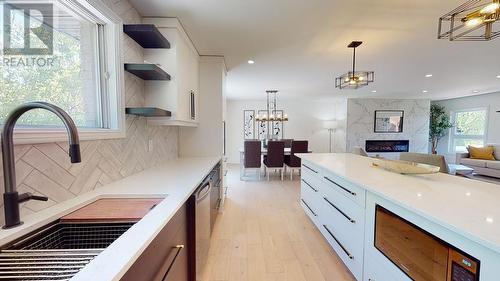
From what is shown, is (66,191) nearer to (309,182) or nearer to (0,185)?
(0,185)

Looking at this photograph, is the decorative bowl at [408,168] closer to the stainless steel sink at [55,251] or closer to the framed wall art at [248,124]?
the stainless steel sink at [55,251]

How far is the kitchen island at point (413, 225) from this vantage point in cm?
91

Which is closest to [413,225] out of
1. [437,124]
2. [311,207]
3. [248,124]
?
[311,207]

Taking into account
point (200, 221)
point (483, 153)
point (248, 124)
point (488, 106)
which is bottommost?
point (200, 221)

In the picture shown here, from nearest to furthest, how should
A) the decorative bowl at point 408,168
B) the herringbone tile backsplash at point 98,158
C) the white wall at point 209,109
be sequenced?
the herringbone tile backsplash at point 98,158 < the decorative bowl at point 408,168 < the white wall at point 209,109

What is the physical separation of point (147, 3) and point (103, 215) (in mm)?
1855

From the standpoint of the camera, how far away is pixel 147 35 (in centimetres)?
194

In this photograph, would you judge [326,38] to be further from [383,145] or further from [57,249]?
[383,145]

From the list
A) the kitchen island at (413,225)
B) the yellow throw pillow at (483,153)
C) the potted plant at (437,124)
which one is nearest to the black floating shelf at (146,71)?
the kitchen island at (413,225)

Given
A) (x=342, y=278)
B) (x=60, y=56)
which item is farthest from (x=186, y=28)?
(x=342, y=278)

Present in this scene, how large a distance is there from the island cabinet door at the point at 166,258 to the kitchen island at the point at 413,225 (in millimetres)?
1241

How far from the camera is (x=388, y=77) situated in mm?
4855

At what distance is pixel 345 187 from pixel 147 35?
215cm

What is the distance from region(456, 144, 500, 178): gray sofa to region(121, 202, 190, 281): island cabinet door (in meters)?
7.00
